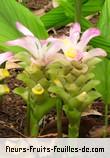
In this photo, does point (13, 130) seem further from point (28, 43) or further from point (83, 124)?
point (28, 43)

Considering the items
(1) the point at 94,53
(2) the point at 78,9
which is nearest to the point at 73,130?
(1) the point at 94,53

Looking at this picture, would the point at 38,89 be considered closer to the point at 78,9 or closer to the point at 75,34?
the point at 75,34

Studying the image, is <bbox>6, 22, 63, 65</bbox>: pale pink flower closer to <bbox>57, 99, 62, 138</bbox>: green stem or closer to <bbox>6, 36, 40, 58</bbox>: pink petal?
<bbox>6, 36, 40, 58</bbox>: pink petal

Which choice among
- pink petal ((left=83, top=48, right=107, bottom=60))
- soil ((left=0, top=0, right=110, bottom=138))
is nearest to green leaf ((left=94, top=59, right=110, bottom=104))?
soil ((left=0, top=0, right=110, bottom=138))

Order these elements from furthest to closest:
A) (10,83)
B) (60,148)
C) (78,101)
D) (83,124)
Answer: (10,83) → (83,124) → (60,148) → (78,101)

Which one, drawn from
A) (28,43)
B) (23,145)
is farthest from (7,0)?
(23,145)

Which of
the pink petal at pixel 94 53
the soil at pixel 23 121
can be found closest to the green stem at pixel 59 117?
the soil at pixel 23 121

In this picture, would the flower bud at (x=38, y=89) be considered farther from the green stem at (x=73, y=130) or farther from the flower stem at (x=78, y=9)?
the flower stem at (x=78, y=9)
